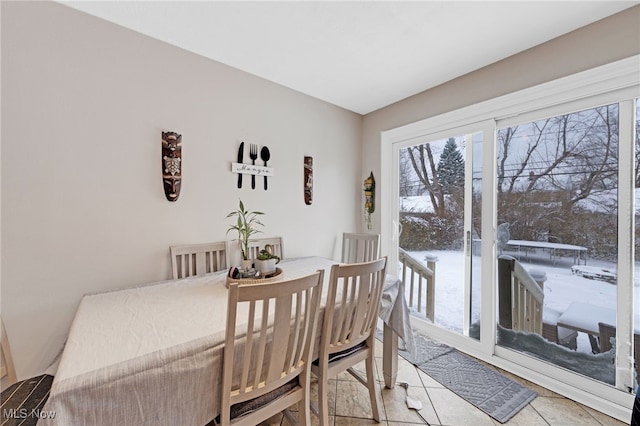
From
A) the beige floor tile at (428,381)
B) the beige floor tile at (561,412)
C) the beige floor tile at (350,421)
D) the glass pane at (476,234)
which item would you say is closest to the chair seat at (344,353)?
the beige floor tile at (350,421)

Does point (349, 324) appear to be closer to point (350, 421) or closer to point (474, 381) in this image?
point (350, 421)

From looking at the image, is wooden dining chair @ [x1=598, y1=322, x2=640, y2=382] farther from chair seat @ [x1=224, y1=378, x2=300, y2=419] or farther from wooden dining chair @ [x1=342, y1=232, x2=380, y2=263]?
chair seat @ [x1=224, y1=378, x2=300, y2=419]

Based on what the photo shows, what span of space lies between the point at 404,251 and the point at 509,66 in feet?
6.44

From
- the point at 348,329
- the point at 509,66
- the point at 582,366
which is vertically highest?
the point at 509,66

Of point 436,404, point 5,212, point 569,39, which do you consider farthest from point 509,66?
point 5,212

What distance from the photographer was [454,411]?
1680mm

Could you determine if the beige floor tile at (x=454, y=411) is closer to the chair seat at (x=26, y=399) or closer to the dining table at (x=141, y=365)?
the dining table at (x=141, y=365)

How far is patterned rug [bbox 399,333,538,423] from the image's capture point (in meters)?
1.72

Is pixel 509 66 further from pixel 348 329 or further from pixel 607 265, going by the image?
pixel 348 329

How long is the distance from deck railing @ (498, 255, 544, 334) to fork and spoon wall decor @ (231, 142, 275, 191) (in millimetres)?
2243

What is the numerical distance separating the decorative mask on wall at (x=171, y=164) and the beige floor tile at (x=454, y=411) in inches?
94.6

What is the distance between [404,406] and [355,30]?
102 inches

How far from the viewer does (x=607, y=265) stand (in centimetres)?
171

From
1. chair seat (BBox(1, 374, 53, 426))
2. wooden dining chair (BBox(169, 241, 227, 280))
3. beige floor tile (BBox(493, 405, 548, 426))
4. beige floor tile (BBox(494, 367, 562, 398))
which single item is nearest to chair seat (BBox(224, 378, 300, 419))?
chair seat (BBox(1, 374, 53, 426))
